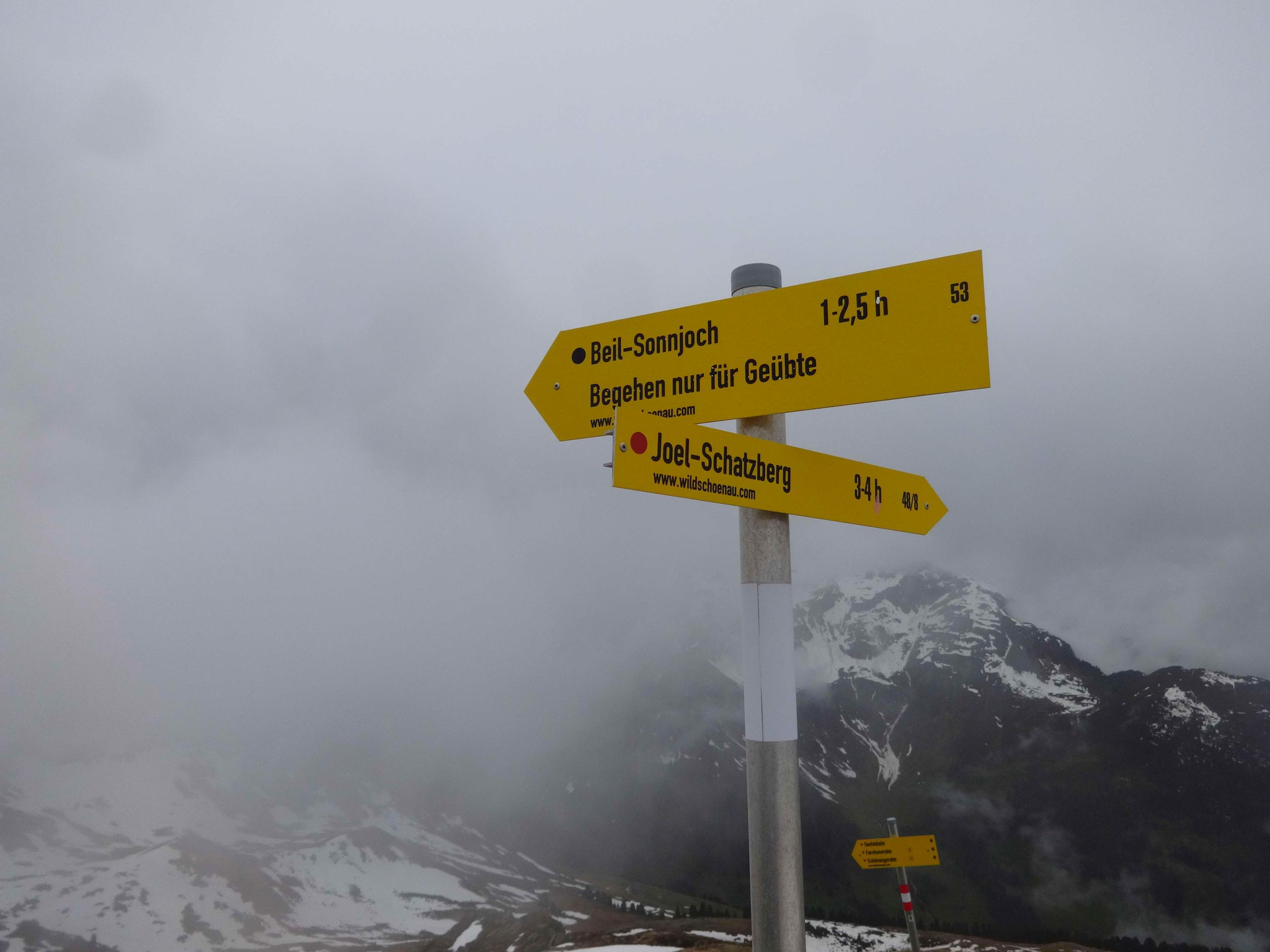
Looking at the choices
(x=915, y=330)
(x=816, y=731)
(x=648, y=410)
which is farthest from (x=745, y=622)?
(x=816, y=731)

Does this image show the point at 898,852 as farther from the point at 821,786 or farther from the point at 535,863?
the point at 821,786

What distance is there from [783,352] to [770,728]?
55.0 inches

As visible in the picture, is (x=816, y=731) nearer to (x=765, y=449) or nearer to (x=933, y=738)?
(x=933, y=738)

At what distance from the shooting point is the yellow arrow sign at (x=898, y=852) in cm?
721

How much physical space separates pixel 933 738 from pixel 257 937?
127238 mm

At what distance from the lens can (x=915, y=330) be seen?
252 centimetres

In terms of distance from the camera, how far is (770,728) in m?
2.50

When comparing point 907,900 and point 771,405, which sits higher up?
point 771,405

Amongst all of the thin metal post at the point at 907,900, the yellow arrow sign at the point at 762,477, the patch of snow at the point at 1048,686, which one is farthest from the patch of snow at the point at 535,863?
the yellow arrow sign at the point at 762,477

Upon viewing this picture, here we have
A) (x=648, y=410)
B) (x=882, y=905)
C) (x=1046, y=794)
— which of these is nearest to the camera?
(x=648, y=410)

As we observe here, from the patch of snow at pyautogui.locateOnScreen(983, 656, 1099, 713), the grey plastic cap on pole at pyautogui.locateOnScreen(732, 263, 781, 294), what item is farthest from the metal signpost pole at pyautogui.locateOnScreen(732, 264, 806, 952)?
the patch of snow at pyautogui.locateOnScreen(983, 656, 1099, 713)

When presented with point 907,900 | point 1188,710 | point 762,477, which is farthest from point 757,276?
point 1188,710

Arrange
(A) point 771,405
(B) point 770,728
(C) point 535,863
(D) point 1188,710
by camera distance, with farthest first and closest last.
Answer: (D) point 1188,710 < (C) point 535,863 < (A) point 771,405 < (B) point 770,728

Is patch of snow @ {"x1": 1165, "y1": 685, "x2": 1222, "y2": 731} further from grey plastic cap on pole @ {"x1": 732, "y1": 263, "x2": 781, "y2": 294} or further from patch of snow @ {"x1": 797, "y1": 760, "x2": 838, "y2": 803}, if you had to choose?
grey plastic cap on pole @ {"x1": 732, "y1": 263, "x2": 781, "y2": 294}
